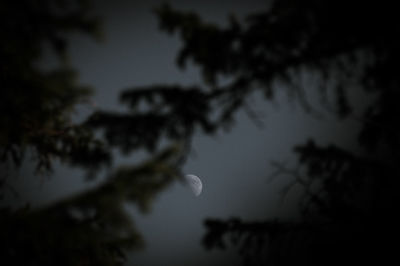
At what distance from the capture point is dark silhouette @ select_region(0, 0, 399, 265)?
95.9 inches

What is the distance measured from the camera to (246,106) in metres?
3.48

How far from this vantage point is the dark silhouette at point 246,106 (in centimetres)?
244

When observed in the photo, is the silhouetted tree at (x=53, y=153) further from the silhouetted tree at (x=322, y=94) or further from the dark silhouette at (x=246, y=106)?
the silhouetted tree at (x=322, y=94)

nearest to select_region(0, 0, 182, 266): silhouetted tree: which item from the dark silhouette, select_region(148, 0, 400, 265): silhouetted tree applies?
the dark silhouette

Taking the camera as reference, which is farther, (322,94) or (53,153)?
(322,94)

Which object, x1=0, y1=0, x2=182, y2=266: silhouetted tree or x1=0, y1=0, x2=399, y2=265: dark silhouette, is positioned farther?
x1=0, y1=0, x2=399, y2=265: dark silhouette

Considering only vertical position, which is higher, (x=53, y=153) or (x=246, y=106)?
(x=246, y=106)

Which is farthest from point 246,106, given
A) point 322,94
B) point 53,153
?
point 53,153

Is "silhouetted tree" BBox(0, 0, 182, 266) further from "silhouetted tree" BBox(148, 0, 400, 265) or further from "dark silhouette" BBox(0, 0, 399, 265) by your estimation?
"silhouetted tree" BBox(148, 0, 400, 265)

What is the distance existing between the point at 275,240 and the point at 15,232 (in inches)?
99.6

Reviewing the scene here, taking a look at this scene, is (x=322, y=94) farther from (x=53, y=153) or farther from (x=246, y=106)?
(x=53, y=153)

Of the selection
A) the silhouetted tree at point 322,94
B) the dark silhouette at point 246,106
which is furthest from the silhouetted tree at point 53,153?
the silhouetted tree at point 322,94

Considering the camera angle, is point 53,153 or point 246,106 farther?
point 246,106

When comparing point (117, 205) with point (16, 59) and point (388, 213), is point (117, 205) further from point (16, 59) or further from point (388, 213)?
point (388, 213)
